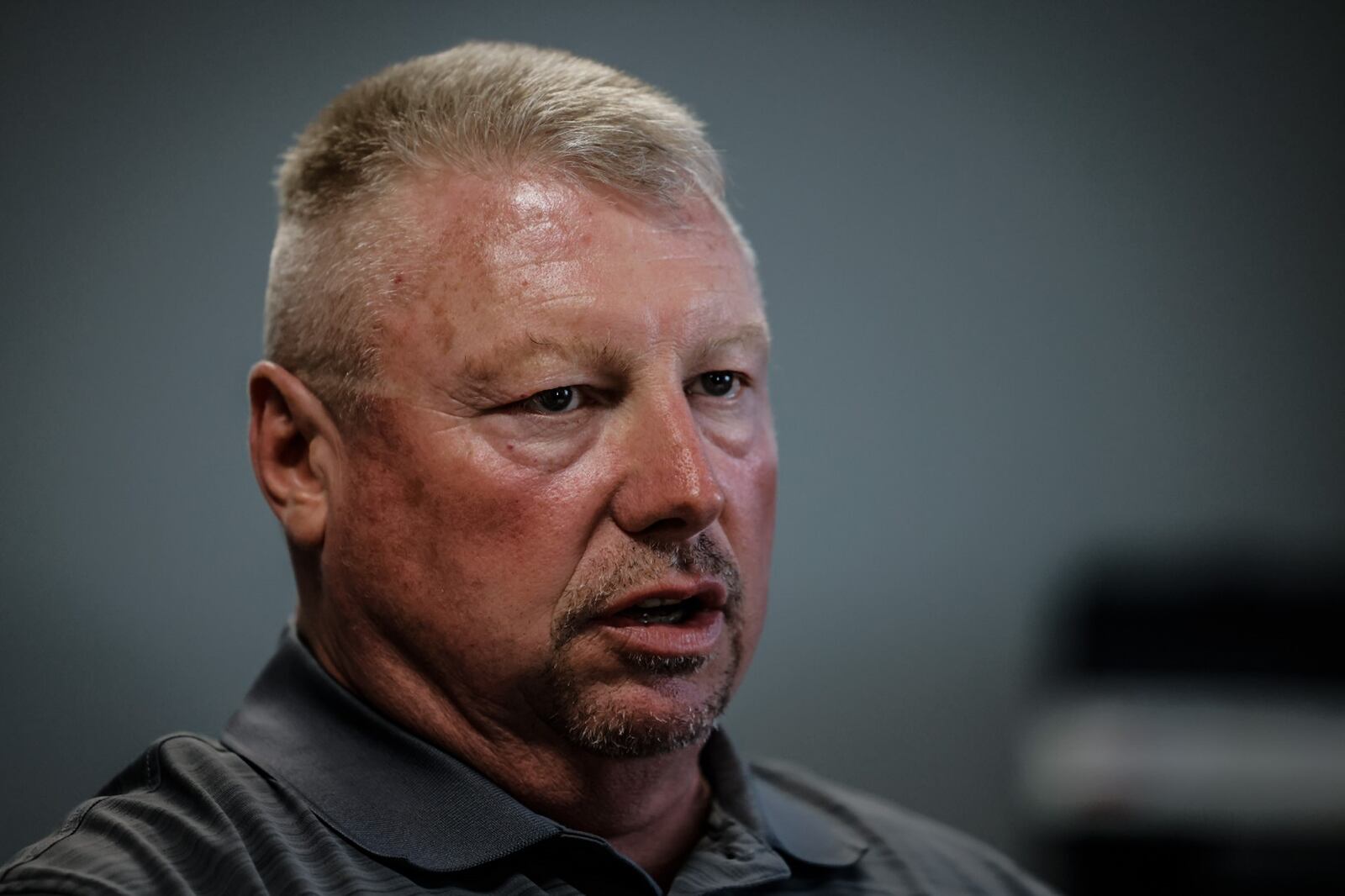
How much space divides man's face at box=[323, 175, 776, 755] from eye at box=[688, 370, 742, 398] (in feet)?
0.14

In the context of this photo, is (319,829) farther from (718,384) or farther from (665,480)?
(718,384)

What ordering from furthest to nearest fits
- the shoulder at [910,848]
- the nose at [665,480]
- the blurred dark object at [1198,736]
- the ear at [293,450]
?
the blurred dark object at [1198,736], the shoulder at [910,848], the ear at [293,450], the nose at [665,480]

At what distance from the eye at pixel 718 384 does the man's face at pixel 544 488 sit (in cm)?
4

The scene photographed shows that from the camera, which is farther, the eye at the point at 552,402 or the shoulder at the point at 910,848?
the shoulder at the point at 910,848

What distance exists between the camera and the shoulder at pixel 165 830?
114 cm

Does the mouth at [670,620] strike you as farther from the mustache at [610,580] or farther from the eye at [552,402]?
the eye at [552,402]

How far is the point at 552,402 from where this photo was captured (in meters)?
1.28

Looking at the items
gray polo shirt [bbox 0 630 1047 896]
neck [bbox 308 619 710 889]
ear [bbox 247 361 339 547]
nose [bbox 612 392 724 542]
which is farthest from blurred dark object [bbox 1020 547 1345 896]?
ear [bbox 247 361 339 547]

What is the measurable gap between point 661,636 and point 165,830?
0.45 meters

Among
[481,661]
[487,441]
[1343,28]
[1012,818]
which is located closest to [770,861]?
[481,661]

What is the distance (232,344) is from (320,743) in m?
1.09

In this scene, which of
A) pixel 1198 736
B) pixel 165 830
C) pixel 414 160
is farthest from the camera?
pixel 1198 736

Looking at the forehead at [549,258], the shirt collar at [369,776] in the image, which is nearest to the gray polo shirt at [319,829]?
the shirt collar at [369,776]

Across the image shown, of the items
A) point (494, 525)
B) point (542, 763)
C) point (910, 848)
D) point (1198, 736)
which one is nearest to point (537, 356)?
point (494, 525)
